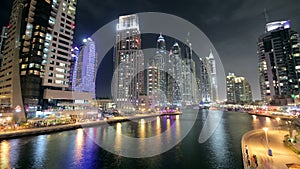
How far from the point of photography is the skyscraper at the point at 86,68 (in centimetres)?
18836

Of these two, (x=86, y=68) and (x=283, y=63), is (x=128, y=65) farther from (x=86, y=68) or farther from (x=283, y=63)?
(x=283, y=63)

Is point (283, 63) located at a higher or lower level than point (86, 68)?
lower

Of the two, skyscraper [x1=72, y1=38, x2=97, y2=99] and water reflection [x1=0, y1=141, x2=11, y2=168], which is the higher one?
skyscraper [x1=72, y1=38, x2=97, y2=99]

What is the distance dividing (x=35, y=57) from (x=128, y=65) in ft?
357

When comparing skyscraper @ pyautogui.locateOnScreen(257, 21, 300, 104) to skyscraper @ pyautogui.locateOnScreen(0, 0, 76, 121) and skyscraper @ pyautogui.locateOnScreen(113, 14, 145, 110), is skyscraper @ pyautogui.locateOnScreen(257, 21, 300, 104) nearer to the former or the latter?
skyscraper @ pyautogui.locateOnScreen(113, 14, 145, 110)

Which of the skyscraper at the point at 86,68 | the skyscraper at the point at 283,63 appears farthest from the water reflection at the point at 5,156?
the skyscraper at the point at 86,68

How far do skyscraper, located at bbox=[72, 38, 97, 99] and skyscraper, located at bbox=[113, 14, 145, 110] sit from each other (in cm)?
3506

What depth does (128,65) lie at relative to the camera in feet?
550

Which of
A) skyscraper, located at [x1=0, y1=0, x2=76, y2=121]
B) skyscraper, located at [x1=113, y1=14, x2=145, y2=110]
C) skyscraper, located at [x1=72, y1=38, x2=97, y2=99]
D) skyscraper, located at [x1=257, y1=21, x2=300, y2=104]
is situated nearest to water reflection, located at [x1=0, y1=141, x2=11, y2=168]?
skyscraper, located at [x1=0, y1=0, x2=76, y2=121]

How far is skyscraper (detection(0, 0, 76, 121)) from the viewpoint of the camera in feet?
192

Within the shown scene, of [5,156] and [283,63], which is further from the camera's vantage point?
[283,63]

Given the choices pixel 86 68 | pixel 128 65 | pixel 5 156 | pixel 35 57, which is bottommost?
pixel 5 156

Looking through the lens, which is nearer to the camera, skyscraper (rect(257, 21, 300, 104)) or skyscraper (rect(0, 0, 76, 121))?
skyscraper (rect(0, 0, 76, 121))

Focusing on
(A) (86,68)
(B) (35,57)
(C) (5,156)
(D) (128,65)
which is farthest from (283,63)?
(A) (86,68)
